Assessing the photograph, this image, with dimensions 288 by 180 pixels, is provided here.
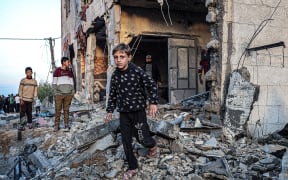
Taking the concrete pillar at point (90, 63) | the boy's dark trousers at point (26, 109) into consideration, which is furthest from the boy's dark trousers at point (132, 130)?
the concrete pillar at point (90, 63)

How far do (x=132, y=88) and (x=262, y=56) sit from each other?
2.99 m

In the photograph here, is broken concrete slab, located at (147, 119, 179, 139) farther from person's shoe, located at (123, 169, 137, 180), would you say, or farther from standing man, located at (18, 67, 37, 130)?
standing man, located at (18, 67, 37, 130)

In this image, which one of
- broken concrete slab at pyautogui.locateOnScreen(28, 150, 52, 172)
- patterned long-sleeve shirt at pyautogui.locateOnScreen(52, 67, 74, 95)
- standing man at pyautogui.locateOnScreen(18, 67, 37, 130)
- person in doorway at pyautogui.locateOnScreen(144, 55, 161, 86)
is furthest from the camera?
person in doorway at pyautogui.locateOnScreen(144, 55, 161, 86)

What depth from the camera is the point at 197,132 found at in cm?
510

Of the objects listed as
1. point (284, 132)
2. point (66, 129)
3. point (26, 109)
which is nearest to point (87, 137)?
point (66, 129)

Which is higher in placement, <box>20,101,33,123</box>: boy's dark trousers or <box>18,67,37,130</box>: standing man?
<box>18,67,37,130</box>: standing man

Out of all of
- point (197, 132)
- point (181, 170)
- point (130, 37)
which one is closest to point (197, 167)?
point (181, 170)

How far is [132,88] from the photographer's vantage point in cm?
363

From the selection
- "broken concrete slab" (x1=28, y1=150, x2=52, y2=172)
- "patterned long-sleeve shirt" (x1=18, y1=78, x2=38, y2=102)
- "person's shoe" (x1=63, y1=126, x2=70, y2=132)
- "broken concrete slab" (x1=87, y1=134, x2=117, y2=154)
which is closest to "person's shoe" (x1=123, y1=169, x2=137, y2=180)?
"broken concrete slab" (x1=87, y1=134, x2=117, y2=154)

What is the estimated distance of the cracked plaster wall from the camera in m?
5.34

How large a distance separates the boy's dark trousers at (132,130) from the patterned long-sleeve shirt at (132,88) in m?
0.10

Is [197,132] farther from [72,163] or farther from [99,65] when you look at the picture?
[99,65]

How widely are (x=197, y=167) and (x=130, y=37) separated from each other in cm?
635

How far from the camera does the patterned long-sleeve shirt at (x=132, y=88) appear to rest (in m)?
3.62
